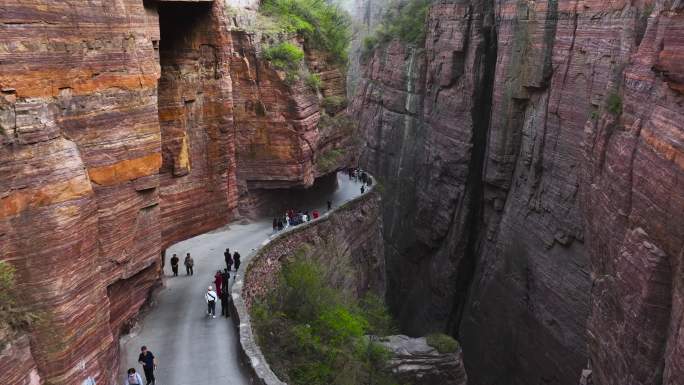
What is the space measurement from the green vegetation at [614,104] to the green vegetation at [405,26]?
96.9ft

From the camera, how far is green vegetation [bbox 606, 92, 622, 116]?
19.7 m

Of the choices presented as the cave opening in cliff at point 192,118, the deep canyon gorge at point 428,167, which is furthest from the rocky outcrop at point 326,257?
the cave opening in cliff at point 192,118

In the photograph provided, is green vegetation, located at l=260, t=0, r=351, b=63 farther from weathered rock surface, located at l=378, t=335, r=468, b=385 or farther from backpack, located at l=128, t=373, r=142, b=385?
backpack, located at l=128, t=373, r=142, b=385

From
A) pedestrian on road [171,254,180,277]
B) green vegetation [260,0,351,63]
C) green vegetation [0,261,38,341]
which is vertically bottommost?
pedestrian on road [171,254,180,277]

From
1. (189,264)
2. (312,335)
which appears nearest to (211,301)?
(312,335)

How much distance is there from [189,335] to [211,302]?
136 cm

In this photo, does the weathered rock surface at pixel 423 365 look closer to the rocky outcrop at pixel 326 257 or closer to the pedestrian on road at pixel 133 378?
the rocky outcrop at pixel 326 257

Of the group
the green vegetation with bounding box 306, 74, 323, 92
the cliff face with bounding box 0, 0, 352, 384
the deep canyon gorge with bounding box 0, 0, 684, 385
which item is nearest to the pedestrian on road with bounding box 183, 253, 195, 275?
the deep canyon gorge with bounding box 0, 0, 684, 385

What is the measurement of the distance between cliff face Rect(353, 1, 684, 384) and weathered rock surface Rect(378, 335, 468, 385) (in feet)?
18.5

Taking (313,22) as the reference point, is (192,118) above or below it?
below

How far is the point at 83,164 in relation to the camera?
12.2 m

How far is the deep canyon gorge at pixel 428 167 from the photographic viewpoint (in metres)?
11.3

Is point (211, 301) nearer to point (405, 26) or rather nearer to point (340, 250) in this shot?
point (340, 250)

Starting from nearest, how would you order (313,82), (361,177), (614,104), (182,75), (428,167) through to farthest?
1. (182,75)
2. (614,104)
3. (313,82)
4. (361,177)
5. (428,167)
